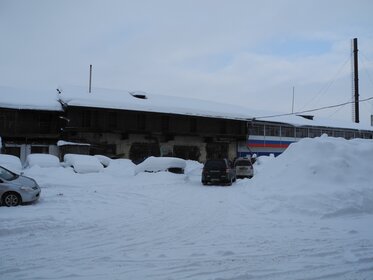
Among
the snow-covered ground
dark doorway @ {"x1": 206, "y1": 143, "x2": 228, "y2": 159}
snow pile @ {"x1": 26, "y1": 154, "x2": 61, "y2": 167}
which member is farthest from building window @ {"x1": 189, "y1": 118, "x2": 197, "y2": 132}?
the snow-covered ground

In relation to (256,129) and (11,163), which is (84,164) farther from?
(256,129)

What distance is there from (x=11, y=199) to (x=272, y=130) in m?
38.6

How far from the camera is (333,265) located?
670 cm

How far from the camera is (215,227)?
395 inches

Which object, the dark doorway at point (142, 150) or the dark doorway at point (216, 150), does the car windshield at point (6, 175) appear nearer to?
the dark doorway at point (142, 150)

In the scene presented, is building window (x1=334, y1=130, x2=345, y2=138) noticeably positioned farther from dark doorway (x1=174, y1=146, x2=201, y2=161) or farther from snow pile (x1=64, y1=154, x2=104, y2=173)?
snow pile (x1=64, y1=154, x2=104, y2=173)

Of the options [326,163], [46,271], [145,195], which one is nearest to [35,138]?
[145,195]

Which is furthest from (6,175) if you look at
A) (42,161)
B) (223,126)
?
(223,126)

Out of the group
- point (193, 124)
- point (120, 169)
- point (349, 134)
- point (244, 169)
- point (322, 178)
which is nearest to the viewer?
point (322, 178)

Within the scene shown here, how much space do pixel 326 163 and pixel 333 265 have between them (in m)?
8.67

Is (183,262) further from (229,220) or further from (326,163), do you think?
(326,163)

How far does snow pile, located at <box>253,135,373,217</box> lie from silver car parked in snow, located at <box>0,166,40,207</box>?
7.98 meters

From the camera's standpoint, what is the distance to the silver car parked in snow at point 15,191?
12898 mm

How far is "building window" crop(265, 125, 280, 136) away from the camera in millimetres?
47381
